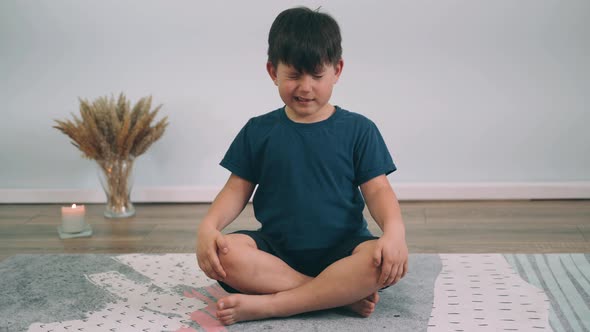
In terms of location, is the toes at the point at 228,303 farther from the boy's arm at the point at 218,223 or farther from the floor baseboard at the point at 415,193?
the floor baseboard at the point at 415,193

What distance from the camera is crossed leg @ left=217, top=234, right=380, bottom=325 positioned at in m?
1.24

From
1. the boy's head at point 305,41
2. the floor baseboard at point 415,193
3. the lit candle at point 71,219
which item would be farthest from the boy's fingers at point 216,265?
the floor baseboard at point 415,193

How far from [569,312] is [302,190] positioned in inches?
21.2

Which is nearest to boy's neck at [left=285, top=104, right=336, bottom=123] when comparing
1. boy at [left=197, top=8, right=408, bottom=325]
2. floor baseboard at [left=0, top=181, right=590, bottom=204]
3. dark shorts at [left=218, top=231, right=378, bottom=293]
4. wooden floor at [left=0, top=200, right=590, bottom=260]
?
boy at [left=197, top=8, right=408, bottom=325]

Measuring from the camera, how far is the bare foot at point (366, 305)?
1.28 metres

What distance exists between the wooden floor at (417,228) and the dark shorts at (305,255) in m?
0.47

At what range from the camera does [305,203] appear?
1.32m

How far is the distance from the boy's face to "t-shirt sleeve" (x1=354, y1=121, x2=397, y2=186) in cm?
11

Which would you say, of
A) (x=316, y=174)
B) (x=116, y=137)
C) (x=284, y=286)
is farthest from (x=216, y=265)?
(x=116, y=137)

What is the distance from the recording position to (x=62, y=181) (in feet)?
7.79

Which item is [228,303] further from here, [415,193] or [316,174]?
[415,193]

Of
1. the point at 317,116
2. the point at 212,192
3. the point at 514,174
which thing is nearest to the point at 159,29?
the point at 212,192

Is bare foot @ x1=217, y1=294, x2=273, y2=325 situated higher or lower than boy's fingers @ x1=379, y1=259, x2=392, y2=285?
lower

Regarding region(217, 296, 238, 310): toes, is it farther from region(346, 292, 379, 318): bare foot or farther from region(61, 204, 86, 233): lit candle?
region(61, 204, 86, 233): lit candle
